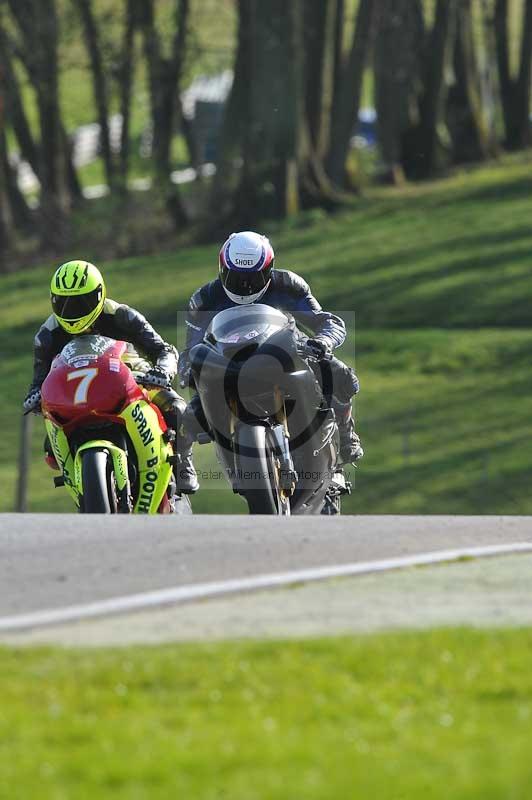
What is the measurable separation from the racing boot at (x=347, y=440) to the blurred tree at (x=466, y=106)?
36.8 meters

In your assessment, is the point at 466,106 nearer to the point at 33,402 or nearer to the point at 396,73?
the point at 396,73

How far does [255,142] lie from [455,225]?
573 cm

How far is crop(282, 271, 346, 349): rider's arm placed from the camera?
11883 mm

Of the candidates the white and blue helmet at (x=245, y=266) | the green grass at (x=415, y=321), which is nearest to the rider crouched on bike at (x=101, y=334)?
the white and blue helmet at (x=245, y=266)

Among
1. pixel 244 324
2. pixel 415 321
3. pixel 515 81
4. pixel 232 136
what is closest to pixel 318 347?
pixel 244 324

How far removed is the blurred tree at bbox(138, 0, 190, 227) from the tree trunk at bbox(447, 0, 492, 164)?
26.4 ft

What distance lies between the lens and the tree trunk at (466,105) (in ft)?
161

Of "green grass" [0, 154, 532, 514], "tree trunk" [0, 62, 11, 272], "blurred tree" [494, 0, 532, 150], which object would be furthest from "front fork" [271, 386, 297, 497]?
"blurred tree" [494, 0, 532, 150]

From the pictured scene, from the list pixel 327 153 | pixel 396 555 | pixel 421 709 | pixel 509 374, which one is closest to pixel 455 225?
pixel 327 153

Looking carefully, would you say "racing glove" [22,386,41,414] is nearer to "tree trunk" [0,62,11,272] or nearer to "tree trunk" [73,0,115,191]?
"tree trunk" [0,62,11,272]

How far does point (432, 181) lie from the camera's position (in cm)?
4900

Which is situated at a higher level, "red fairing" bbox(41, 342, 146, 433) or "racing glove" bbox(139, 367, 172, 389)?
"red fairing" bbox(41, 342, 146, 433)

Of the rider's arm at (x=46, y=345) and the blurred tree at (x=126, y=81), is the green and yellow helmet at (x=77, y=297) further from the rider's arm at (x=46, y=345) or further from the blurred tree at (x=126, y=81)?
the blurred tree at (x=126, y=81)

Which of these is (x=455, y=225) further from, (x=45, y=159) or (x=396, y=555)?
(x=396, y=555)
